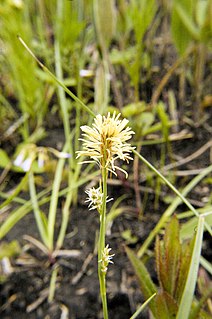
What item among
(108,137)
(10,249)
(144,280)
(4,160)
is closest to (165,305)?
(144,280)

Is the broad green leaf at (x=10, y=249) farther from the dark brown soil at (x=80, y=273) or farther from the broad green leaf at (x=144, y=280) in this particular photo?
the broad green leaf at (x=144, y=280)

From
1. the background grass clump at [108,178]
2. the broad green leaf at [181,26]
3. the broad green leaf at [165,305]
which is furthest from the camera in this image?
the broad green leaf at [181,26]

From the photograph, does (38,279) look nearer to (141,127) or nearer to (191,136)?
(141,127)

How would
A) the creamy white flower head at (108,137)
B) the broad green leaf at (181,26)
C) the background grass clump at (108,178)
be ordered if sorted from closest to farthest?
the creamy white flower head at (108,137) < the background grass clump at (108,178) < the broad green leaf at (181,26)

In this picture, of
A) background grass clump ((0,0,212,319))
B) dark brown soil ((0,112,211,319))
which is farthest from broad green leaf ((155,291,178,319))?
dark brown soil ((0,112,211,319))

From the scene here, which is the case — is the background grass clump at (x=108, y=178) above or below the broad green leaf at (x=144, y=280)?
above

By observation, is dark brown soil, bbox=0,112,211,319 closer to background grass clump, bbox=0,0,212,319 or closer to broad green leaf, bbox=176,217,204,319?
background grass clump, bbox=0,0,212,319

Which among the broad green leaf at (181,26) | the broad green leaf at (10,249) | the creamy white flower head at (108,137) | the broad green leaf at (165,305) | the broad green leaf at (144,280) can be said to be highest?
the broad green leaf at (181,26)

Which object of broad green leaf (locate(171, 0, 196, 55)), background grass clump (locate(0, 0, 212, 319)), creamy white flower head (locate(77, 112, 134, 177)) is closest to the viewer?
creamy white flower head (locate(77, 112, 134, 177))

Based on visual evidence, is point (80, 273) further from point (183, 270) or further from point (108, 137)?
point (108, 137)

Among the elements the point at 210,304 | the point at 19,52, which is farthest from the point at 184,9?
the point at 210,304

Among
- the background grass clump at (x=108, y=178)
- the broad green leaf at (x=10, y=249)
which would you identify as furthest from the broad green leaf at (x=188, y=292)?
the broad green leaf at (x=10, y=249)
